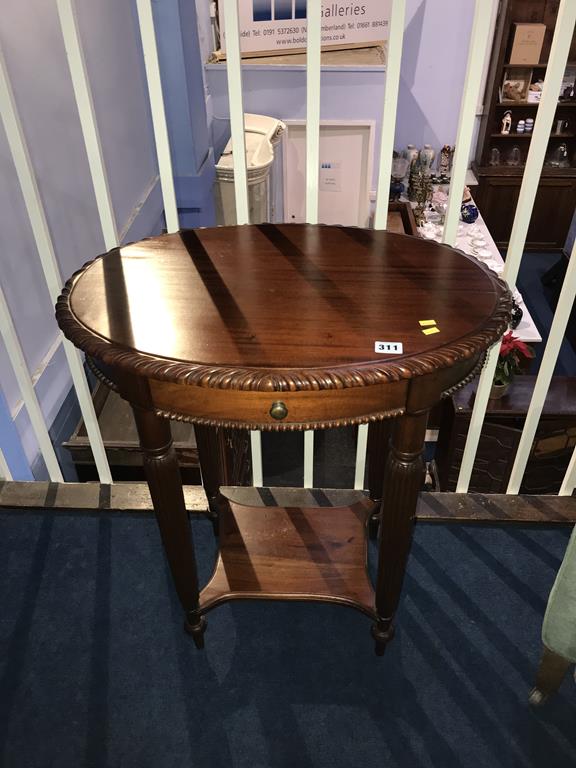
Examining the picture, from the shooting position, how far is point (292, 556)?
5.26 feet

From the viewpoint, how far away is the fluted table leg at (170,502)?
1112 mm

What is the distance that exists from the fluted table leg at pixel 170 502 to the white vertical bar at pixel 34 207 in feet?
2.03

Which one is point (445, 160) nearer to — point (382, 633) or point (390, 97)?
point (390, 97)

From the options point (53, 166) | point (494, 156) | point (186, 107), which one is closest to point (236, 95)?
point (53, 166)

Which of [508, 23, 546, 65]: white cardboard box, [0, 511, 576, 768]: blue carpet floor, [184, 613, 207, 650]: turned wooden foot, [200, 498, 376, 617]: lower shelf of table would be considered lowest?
[0, 511, 576, 768]: blue carpet floor

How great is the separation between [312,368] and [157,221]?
160 inches

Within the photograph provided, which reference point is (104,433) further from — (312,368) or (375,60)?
(375,60)

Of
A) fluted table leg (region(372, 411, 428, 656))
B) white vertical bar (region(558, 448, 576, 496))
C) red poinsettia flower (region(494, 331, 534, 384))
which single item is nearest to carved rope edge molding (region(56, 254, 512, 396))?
fluted table leg (region(372, 411, 428, 656))

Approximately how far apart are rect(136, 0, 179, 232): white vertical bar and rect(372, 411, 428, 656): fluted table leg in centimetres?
79

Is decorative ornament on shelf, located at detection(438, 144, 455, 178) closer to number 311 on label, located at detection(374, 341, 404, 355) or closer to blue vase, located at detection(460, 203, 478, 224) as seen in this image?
blue vase, located at detection(460, 203, 478, 224)

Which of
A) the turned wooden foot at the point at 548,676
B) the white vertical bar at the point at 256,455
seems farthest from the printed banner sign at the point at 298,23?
the turned wooden foot at the point at 548,676

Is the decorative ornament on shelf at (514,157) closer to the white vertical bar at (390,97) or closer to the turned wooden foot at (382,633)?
the white vertical bar at (390,97)

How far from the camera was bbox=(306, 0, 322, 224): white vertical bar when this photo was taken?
125 centimetres

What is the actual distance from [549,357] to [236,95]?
0.99 metres
